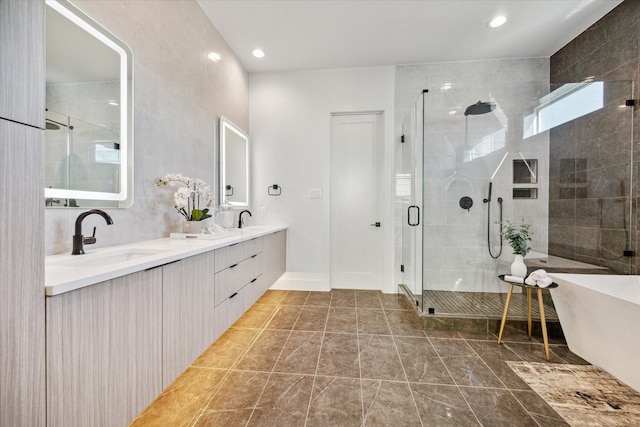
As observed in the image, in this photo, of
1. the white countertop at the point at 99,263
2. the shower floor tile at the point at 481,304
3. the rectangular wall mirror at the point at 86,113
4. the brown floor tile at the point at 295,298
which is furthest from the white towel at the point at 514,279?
the rectangular wall mirror at the point at 86,113

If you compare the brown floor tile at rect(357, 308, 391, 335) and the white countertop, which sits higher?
the white countertop

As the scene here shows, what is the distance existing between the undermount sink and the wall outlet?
2.21m

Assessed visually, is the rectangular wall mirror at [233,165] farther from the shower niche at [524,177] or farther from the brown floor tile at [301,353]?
the shower niche at [524,177]

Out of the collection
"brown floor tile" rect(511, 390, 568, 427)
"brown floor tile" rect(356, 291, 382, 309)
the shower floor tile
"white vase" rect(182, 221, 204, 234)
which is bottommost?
"brown floor tile" rect(511, 390, 568, 427)

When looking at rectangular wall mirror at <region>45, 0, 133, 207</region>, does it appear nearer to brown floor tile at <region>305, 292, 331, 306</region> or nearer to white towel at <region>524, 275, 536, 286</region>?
brown floor tile at <region>305, 292, 331, 306</region>

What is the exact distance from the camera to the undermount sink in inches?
42.4

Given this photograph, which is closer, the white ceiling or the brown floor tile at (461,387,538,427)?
the brown floor tile at (461,387,538,427)

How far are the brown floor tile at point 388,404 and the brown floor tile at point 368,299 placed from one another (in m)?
1.31

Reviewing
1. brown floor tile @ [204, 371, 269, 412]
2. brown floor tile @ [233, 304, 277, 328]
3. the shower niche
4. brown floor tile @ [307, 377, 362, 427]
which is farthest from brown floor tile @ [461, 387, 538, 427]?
the shower niche

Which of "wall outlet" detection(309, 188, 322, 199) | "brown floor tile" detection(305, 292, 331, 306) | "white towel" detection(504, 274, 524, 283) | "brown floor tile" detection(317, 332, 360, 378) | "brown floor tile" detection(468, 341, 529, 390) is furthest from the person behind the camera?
"wall outlet" detection(309, 188, 322, 199)

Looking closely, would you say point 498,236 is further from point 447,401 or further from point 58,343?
point 58,343

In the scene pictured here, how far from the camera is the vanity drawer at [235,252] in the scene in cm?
161

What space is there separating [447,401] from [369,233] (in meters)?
2.16

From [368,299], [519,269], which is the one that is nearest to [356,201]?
[368,299]
